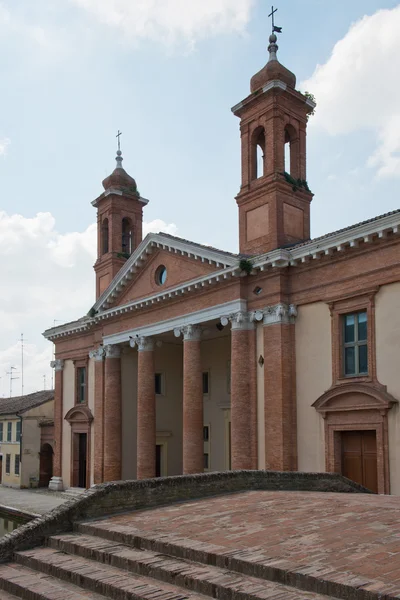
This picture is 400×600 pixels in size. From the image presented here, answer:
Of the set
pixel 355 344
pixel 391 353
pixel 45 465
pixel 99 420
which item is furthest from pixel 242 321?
pixel 45 465

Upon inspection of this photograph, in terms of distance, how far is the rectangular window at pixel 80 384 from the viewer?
29.4 m

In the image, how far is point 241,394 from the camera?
19.1 meters

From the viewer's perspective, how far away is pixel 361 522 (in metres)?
8.55

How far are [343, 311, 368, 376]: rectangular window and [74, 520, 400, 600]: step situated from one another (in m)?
8.69

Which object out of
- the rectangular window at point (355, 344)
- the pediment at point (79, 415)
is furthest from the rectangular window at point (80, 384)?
the rectangular window at point (355, 344)

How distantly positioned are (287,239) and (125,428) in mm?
11374

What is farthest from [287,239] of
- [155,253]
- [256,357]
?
[155,253]

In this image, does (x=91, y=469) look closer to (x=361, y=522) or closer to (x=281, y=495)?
(x=281, y=495)

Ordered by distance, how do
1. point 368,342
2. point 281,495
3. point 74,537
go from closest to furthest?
1. point 74,537
2. point 281,495
3. point 368,342

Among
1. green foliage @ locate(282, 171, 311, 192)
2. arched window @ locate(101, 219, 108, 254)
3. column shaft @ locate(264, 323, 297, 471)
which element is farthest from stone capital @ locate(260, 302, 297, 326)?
arched window @ locate(101, 219, 108, 254)

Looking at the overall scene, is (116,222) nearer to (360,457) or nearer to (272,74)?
(272,74)

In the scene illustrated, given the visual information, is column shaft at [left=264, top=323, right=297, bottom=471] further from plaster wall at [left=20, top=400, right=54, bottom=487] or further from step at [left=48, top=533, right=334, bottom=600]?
plaster wall at [left=20, top=400, right=54, bottom=487]

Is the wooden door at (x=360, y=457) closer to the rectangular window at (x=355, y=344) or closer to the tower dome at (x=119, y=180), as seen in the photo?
the rectangular window at (x=355, y=344)

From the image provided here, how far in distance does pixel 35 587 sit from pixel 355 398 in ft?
33.8
